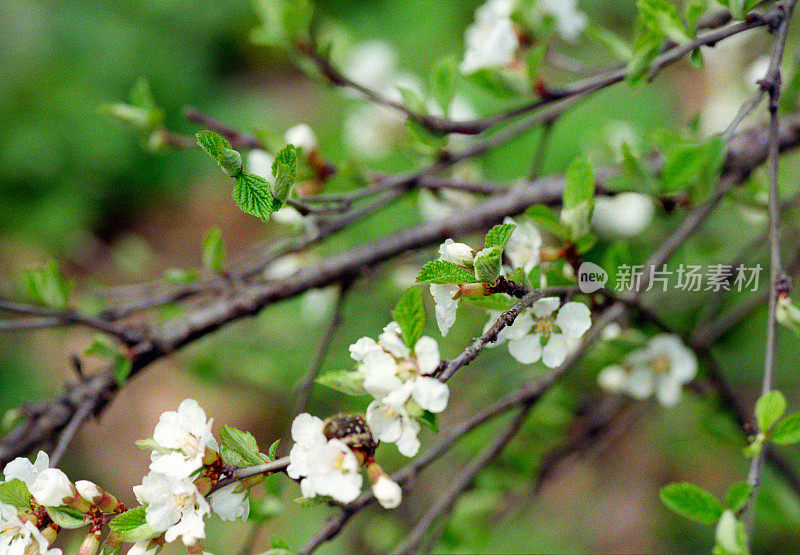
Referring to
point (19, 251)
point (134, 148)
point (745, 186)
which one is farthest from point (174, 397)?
point (745, 186)

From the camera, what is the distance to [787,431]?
2.03 ft

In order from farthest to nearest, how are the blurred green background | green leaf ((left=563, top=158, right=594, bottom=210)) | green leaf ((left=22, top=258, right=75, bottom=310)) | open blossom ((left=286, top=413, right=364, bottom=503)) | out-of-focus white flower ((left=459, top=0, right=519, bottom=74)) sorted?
the blurred green background
out-of-focus white flower ((left=459, top=0, right=519, bottom=74))
green leaf ((left=22, top=258, right=75, bottom=310))
green leaf ((left=563, top=158, right=594, bottom=210))
open blossom ((left=286, top=413, right=364, bottom=503))

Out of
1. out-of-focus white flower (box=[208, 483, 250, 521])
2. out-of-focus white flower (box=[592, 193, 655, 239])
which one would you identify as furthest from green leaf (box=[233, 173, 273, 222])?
out-of-focus white flower (box=[592, 193, 655, 239])

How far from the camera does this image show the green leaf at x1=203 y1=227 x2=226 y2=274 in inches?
36.1

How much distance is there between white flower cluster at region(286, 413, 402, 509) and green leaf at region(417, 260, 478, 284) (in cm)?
15

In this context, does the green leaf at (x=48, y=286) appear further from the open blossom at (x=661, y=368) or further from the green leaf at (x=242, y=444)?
the open blossom at (x=661, y=368)

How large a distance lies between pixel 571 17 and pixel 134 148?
303 centimetres

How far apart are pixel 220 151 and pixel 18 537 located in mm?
399

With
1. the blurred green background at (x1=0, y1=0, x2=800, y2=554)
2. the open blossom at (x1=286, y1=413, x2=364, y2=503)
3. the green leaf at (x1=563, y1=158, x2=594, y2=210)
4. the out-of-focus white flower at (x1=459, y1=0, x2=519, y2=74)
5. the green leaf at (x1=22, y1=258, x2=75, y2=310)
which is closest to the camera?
the open blossom at (x1=286, y1=413, x2=364, y2=503)

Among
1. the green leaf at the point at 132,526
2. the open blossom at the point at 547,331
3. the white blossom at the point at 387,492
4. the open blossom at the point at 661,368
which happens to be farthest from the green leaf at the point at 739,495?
the green leaf at the point at 132,526

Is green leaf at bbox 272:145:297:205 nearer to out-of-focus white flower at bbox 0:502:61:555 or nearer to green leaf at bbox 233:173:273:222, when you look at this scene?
green leaf at bbox 233:173:273:222

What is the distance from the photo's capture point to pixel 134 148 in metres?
3.53

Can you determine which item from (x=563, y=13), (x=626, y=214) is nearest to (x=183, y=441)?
(x=563, y=13)

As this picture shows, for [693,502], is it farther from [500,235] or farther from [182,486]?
[182,486]
